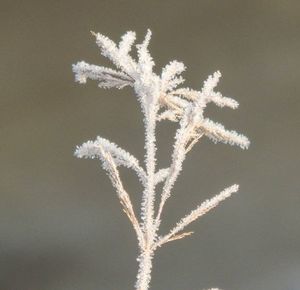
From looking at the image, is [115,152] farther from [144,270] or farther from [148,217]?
[144,270]

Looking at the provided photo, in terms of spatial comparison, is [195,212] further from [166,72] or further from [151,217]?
[166,72]

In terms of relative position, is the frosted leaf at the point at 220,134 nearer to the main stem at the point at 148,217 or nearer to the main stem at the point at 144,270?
the main stem at the point at 148,217

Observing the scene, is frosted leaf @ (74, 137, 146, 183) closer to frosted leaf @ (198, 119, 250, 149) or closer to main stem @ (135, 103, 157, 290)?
main stem @ (135, 103, 157, 290)

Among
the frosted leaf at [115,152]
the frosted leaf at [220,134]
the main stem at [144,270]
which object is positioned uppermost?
the frosted leaf at [220,134]

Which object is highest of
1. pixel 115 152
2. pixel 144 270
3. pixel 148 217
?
pixel 115 152

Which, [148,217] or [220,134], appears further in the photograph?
[220,134]

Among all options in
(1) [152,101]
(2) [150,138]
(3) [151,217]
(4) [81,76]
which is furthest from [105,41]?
(3) [151,217]

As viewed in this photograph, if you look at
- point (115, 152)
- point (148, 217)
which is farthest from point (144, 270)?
point (115, 152)

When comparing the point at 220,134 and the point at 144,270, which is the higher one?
the point at 220,134

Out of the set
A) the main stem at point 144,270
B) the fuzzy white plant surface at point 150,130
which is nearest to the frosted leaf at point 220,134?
the fuzzy white plant surface at point 150,130
